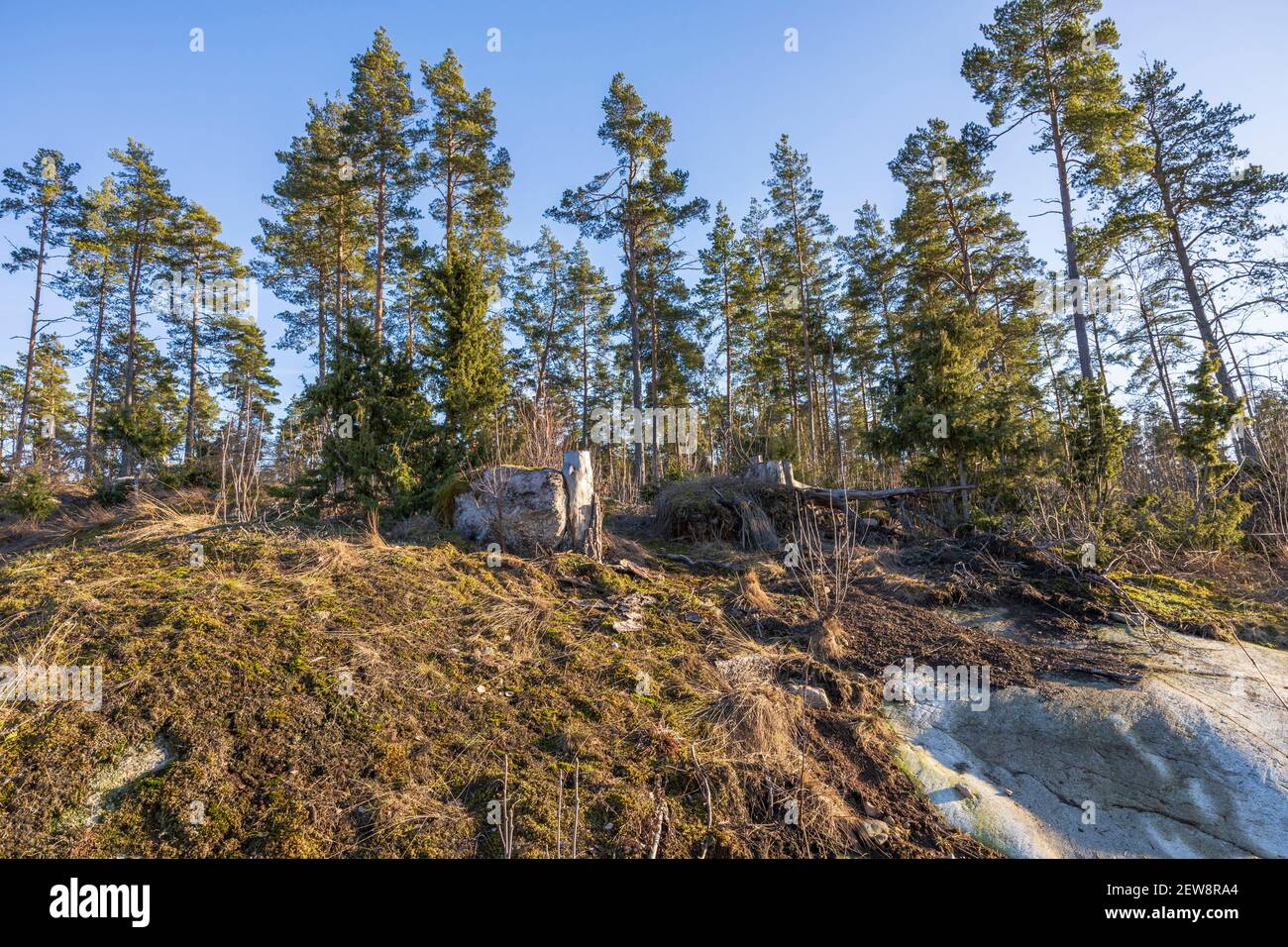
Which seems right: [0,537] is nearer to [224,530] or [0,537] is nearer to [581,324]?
[224,530]

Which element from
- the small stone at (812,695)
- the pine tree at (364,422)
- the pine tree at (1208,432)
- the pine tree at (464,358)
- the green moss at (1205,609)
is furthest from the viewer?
the pine tree at (464,358)

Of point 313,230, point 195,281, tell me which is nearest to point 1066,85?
point 313,230

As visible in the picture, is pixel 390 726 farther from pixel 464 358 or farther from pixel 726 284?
pixel 726 284

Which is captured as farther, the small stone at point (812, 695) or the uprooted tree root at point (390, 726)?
the small stone at point (812, 695)

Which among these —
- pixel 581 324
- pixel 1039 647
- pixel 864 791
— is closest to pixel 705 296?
pixel 581 324

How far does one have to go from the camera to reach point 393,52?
17047 millimetres

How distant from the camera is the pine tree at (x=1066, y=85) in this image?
13.0m

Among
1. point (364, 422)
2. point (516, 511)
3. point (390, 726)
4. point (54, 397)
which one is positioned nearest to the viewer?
point (390, 726)

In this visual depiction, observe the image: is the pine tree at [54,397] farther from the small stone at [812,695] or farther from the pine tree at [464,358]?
the small stone at [812,695]

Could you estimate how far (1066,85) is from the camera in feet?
43.7

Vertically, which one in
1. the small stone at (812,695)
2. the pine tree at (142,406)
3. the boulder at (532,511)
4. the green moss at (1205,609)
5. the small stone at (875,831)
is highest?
the pine tree at (142,406)

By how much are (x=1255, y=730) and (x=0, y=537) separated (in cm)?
1756

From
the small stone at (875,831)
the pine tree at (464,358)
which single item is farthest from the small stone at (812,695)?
the pine tree at (464,358)

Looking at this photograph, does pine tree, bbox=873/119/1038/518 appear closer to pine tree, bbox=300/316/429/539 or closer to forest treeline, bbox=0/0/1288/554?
forest treeline, bbox=0/0/1288/554
